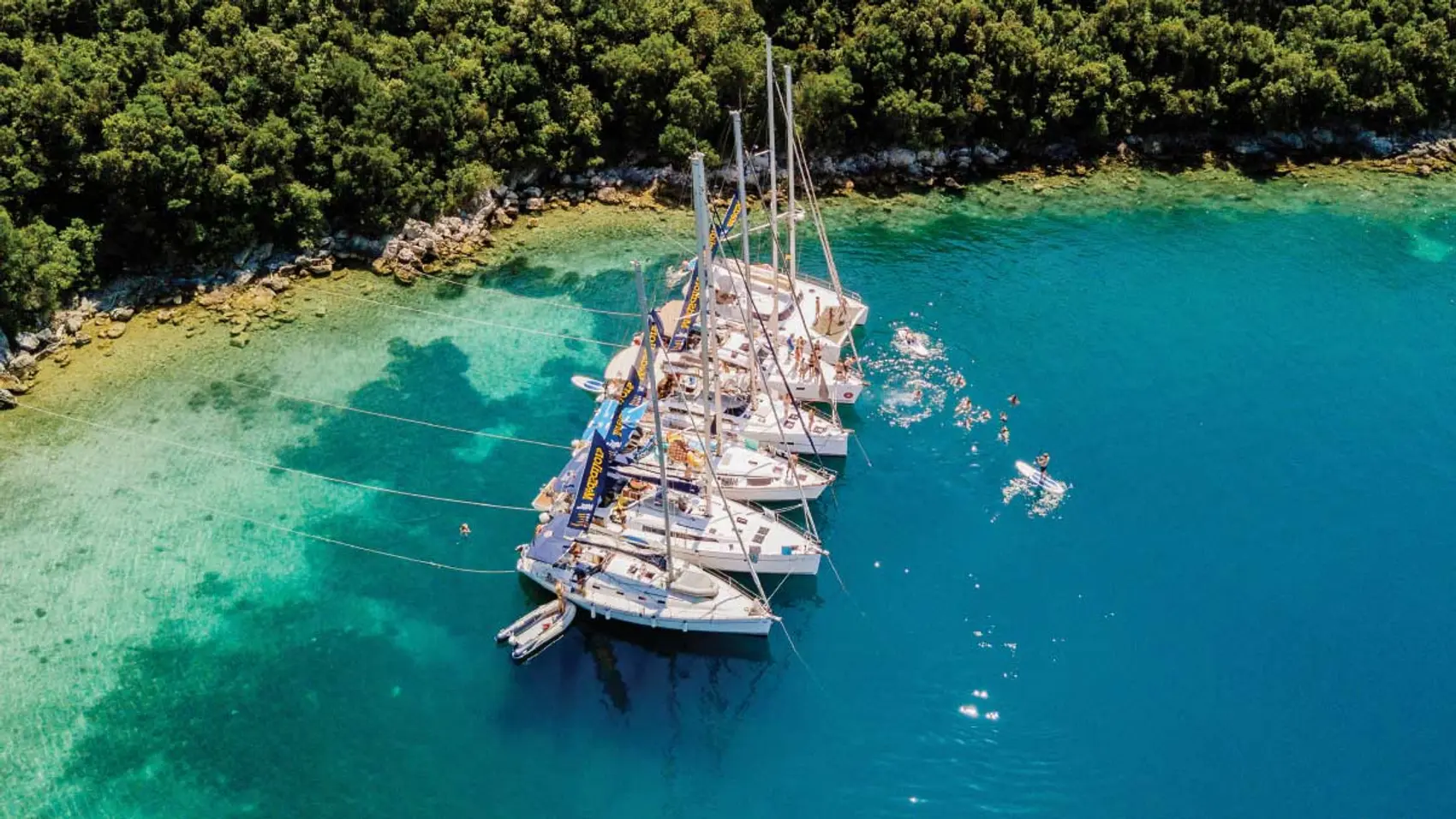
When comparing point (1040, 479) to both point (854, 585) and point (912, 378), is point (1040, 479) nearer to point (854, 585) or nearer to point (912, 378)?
point (912, 378)

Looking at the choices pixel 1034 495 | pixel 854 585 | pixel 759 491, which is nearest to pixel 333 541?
pixel 759 491

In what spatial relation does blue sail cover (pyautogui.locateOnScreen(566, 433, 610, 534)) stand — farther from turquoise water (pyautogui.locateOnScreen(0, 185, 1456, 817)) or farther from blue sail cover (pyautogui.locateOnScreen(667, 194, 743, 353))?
blue sail cover (pyautogui.locateOnScreen(667, 194, 743, 353))

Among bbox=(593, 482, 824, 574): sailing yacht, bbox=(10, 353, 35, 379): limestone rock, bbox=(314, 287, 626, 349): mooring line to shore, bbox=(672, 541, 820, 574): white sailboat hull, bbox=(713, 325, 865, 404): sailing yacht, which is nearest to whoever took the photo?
bbox=(672, 541, 820, 574): white sailboat hull

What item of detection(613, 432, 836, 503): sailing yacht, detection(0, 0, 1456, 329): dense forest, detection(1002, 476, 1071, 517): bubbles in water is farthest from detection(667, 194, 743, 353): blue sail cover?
detection(1002, 476, 1071, 517): bubbles in water

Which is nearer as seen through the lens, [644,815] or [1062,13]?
[644,815]

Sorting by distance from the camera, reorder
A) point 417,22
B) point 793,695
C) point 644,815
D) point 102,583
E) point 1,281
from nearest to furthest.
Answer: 1. point 644,815
2. point 793,695
3. point 102,583
4. point 1,281
5. point 417,22

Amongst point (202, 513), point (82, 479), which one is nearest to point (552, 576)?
point (202, 513)

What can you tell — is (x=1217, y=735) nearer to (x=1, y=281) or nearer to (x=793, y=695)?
(x=793, y=695)
